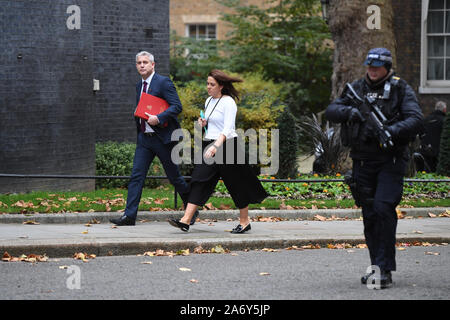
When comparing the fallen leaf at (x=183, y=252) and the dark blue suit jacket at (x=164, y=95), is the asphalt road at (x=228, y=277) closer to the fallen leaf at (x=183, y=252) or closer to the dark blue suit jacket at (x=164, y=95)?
the fallen leaf at (x=183, y=252)

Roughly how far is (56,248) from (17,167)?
16.7 feet

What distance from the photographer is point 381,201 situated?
6746 millimetres

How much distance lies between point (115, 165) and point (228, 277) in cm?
853

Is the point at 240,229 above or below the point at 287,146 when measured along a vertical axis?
below

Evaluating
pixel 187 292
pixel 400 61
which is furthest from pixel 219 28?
pixel 187 292

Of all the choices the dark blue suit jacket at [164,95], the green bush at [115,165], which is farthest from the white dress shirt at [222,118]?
the green bush at [115,165]

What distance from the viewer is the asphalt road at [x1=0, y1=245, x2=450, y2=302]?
6480mm

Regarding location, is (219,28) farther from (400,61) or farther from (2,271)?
(2,271)

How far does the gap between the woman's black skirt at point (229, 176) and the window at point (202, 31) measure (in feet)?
69.0

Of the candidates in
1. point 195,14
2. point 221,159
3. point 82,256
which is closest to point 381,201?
point 221,159

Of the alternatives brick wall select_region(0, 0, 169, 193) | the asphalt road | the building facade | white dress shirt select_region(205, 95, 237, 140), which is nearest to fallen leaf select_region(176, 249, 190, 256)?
the asphalt road

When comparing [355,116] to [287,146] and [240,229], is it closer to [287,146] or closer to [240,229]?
[240,229]

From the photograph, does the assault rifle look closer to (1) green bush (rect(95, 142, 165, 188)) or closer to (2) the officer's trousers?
(2) the officer's trousers
